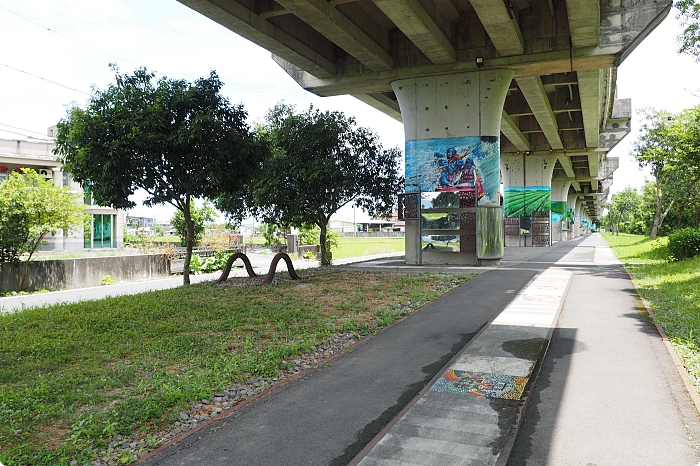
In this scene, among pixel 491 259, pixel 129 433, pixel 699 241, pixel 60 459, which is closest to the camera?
pixel 60 459

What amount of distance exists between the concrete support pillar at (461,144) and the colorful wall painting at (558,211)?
39910 mm

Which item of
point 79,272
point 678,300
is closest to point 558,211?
point 678,300

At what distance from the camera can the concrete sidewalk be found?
12.1 feet

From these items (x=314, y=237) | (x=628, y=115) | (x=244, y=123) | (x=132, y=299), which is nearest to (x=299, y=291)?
(x=132, y=299)

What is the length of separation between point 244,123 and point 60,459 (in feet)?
37.0

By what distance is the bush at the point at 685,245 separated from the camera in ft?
56.9

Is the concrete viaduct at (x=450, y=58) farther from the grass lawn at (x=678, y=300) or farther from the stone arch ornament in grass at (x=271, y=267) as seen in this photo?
the stone arch ornament in grass at (x=271, y=267)

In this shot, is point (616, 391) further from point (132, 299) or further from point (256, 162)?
point (256, 162)

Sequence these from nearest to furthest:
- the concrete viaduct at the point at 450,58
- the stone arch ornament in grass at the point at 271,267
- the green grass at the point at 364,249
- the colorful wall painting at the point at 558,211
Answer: the stone arch ornament in grass at the point at 271,267
the concrete viaduct at the point at 450,58
the green grass at the point at 364,249
the colorful wall painting at the point at 558,211

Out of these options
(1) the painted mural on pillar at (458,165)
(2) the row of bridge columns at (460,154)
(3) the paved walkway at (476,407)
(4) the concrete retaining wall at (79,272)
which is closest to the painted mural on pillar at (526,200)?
(2) the row of bridge columns at (460,154)

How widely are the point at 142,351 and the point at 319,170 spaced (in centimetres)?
1162

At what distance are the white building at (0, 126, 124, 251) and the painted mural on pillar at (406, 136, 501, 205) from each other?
89.4ft

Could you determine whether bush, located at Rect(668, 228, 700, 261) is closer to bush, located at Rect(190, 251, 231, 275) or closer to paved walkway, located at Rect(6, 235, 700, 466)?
paved walkway, located at Rect(6, 235, 700, 466)

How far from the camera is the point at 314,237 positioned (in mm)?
34438
